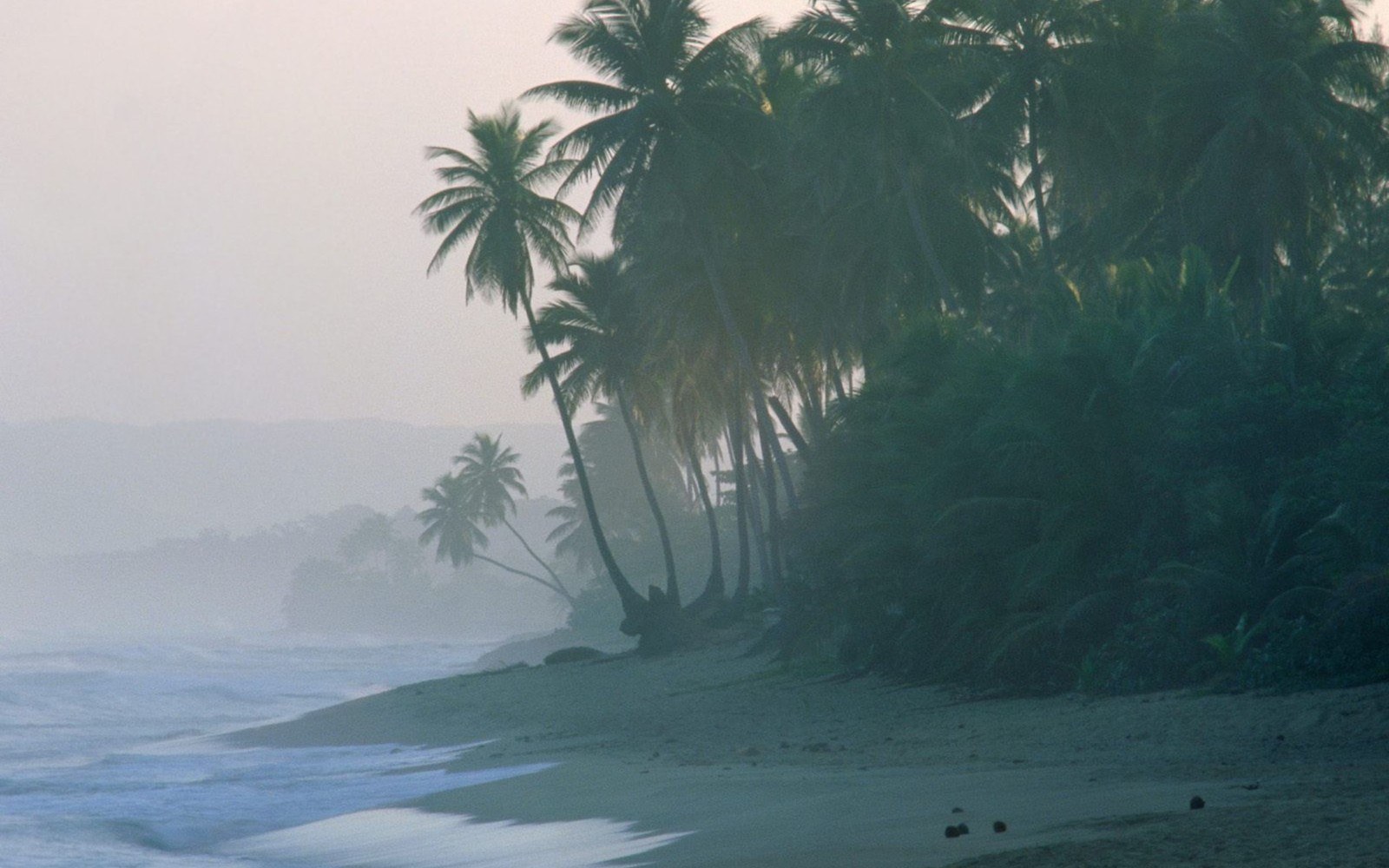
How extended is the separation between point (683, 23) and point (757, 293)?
5.12m

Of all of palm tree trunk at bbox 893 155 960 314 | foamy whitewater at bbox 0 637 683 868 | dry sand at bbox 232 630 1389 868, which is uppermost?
palm tree trunk at bbox 893 155 960 314

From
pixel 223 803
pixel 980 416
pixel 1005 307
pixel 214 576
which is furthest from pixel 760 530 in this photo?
pixel 214 576

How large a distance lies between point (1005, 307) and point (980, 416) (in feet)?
51.3

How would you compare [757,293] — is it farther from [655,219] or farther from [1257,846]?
[1257,846]

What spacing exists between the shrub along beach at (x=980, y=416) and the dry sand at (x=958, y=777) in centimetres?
6

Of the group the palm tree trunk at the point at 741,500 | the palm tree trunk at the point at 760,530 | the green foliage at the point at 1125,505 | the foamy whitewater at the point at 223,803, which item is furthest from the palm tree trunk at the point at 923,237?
the foamy whitewater at the point at 223,803

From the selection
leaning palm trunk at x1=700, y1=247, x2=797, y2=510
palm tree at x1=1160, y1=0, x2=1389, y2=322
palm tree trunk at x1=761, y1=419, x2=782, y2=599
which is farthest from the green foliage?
palm tree trunk at x1=761, y1=419, x2=782, y2=599

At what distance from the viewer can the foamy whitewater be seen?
9258mm

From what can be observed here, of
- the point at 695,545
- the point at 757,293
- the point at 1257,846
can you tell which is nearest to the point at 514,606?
the point at 695,545

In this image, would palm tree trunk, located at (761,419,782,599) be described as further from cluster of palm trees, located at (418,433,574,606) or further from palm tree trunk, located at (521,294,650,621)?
cluster of palm trees, located at (418,433,574,606)

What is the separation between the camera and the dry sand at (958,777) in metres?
5.53

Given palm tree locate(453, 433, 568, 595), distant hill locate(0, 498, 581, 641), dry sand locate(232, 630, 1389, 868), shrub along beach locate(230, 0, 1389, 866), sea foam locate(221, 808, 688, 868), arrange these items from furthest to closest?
distant hill locate(0, 498, 581, 641) < palm tree locate(453, 433, 568, 595) < shrub along beach locate(230, 0, 1389, 866) < sea foam locate(221, 808, 688, 868) < dry sand locate(232, 630, 1389, 868)

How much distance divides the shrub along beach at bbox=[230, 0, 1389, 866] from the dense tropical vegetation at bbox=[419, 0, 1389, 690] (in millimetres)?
56

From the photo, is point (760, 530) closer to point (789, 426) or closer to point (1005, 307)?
point (789, 426)
